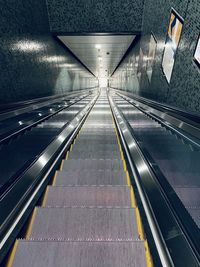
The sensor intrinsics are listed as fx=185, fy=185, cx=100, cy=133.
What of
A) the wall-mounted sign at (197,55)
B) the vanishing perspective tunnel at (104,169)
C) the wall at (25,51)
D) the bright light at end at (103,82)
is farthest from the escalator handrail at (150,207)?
the bright light at end at (103,82)

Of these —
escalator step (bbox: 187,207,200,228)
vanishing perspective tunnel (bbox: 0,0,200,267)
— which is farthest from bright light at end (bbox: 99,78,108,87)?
escalator step (bbox: 187,207,200,228)

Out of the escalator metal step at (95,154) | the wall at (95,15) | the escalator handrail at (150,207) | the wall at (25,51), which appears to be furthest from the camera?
the wall at (95,15)

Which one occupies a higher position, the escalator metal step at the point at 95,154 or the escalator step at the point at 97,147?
the escalator step at the point at 97,147

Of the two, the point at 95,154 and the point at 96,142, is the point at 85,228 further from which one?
the point at 96,142

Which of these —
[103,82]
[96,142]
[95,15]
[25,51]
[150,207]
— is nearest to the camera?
[150,207]

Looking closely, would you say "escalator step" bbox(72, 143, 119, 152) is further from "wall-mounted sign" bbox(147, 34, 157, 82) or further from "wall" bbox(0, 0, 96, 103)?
"wall-mounted sign" bbox(147, 34, 157, 82)

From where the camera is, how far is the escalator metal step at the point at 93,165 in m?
2.69

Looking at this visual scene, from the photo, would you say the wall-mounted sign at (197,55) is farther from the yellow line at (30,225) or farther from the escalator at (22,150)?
the yellow line at (30,225)

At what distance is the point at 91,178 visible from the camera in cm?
238

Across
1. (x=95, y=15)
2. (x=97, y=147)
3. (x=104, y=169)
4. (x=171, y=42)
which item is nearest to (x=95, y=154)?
(x=97, y=147)

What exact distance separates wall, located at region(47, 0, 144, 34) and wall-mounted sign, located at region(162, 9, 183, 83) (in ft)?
12.2

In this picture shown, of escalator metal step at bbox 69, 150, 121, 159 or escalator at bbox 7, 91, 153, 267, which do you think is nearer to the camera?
escalator at bbox 7, 91, 153, 267

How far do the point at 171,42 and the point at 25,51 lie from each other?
14.6 feet

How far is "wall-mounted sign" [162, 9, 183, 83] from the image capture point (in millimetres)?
4629
